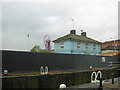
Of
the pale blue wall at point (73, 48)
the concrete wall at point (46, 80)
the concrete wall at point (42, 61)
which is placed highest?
the pale blue wall at point (73, 48)

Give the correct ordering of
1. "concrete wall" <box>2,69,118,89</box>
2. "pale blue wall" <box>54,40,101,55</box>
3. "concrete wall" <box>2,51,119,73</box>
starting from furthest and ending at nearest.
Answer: "pale blue wall" <box>54,40,101,55</box>
"concrete wall" <box>2,51,119,73</box>
"concrete wall" <box>2,69,118,89</box>

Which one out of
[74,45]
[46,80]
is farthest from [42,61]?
[74,45]

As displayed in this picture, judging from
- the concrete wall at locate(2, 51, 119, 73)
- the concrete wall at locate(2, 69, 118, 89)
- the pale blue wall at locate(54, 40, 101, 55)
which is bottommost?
the concrete wall at locate(2, 69, 118, 89)

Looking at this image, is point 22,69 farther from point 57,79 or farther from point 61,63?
point 61,63

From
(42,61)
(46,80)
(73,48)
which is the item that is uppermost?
(73,48)

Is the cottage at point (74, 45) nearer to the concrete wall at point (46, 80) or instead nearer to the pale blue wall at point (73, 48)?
the pale blue wall at point (73, 48)

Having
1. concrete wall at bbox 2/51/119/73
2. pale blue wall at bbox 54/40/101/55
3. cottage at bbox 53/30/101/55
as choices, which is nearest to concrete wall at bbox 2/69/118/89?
concrete wall at bbox 2/51/119/73

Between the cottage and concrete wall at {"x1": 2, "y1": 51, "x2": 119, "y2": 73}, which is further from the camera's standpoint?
the cottage

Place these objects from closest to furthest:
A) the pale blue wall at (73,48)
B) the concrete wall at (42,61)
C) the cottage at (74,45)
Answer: the concrete wall at (42,61)
the pale blue wall at (73,48)
the cottage at (74,45)

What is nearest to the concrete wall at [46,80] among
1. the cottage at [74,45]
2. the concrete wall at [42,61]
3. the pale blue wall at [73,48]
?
the concrete wall at [42,61]

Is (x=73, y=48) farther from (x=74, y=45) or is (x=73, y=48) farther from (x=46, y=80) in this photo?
(x=46, y=80)

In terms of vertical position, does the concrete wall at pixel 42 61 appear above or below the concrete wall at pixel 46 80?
above

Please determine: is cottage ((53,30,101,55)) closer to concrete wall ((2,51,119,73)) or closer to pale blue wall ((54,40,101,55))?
pale blue wall ((54,40,101,55))

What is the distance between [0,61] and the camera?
411 inches
